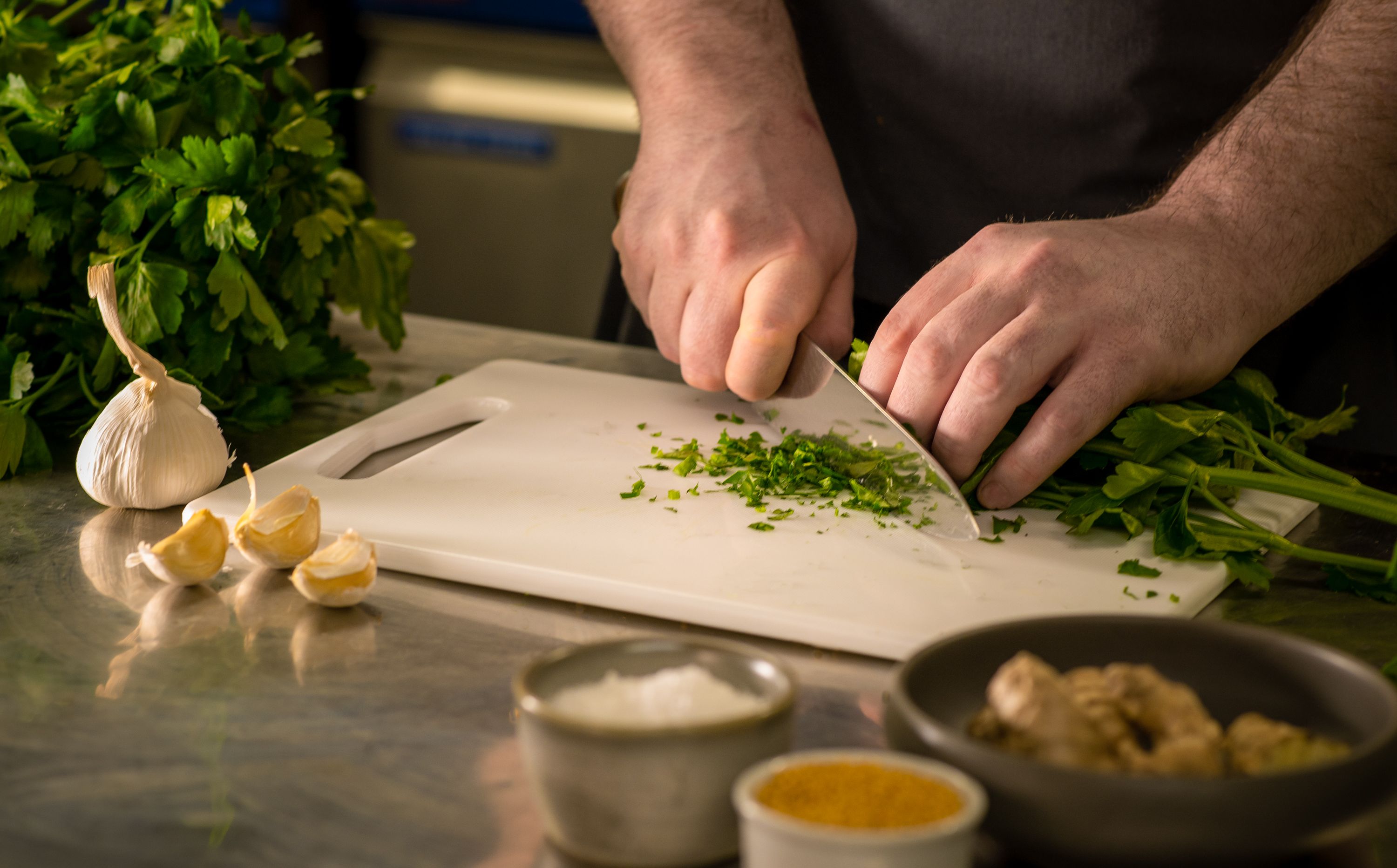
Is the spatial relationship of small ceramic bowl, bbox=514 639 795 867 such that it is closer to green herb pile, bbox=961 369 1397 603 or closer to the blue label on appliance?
green herb pile, bbox=961 369 1397 603

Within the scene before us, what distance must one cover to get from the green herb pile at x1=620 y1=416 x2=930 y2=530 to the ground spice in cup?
0.56 m

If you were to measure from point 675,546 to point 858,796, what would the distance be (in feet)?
1.76

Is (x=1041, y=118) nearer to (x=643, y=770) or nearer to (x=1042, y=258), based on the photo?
(x=1042, y=258)

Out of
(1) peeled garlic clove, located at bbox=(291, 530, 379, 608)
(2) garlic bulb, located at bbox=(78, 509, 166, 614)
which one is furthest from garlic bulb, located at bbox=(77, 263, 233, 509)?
(1) peeled garlic clove, located at bbox=(291, 530, 379, 608)

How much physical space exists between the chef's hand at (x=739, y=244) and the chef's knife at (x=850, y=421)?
0.03 metres

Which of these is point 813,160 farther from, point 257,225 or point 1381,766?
point 1381,766

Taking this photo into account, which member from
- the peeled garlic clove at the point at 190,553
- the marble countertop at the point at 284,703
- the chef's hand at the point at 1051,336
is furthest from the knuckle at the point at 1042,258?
the peeled garlic clove at the point at 190,553

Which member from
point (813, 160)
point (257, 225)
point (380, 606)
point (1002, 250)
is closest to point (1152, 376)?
point (1002, 250)

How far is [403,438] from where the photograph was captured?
1.48 m

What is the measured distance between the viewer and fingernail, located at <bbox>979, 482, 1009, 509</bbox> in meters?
1.17

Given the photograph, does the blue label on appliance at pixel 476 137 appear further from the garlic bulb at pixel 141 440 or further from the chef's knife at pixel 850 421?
the garlic bulb at pixel 141 440

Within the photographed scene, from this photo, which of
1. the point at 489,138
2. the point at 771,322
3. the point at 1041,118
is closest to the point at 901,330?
the point at 771,322

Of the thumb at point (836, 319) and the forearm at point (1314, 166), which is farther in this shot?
the thumb at point (836, 319)

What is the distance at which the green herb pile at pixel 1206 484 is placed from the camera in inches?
42.4
